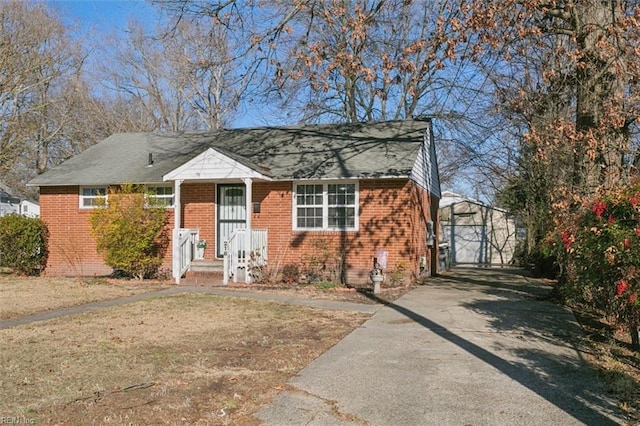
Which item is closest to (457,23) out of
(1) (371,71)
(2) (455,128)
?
(1) (371,71)

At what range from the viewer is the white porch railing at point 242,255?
15.1 m

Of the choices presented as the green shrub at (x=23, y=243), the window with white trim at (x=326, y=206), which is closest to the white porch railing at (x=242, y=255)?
the window with white trim at (x=326, y=206)

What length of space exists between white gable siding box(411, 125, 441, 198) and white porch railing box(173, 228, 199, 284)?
6607 mm

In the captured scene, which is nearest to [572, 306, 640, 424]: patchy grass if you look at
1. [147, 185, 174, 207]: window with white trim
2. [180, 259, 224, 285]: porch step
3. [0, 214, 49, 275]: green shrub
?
[180, 259, 224, 285]: porch step

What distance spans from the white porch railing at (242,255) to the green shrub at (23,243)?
7020mm

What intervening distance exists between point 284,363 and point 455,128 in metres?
22.4

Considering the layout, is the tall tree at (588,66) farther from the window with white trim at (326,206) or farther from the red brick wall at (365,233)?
the window with white trim at (326,206)

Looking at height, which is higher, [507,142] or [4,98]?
[4,98]

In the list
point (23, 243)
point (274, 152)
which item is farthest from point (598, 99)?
point (23, 243)

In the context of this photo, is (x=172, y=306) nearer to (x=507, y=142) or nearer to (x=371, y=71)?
(x=371, y=71)

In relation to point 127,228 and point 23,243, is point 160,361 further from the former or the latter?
point 23,243

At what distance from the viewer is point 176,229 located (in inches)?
616

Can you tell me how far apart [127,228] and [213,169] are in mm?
2974

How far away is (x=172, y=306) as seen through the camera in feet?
36.6
